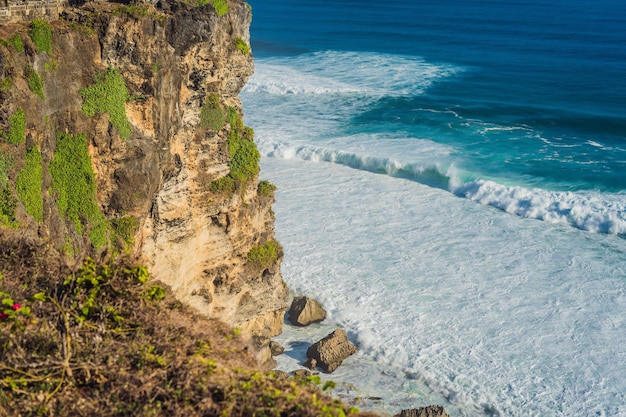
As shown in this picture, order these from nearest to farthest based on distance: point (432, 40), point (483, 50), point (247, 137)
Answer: point (247, 137)
point (483, 50)
point (432, 40)

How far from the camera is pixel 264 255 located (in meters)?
21.7

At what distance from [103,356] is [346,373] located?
16.7 meters

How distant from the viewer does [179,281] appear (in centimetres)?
1886

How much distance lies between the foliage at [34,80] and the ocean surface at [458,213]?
874 centimetres

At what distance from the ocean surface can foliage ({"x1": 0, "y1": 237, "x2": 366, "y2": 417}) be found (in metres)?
2.78

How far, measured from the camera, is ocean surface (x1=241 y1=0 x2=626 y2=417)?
24.3 meters

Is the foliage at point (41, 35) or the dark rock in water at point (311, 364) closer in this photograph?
the foliage at point (41, 35)

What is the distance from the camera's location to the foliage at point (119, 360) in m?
7.73

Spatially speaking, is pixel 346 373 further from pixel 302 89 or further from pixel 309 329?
pixel 302 89

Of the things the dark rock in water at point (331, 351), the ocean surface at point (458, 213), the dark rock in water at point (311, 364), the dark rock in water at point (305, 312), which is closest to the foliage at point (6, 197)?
the ocean surface at point (458, 213)

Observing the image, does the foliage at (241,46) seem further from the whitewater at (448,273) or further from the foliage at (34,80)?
the whitewater at (448,273)

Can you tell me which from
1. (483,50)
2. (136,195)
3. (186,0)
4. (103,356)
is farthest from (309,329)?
(483,50)

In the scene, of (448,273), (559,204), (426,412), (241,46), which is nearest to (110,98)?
(241,46)

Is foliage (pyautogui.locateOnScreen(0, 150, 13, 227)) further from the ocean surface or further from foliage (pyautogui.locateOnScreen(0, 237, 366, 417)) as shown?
the ocean surface
